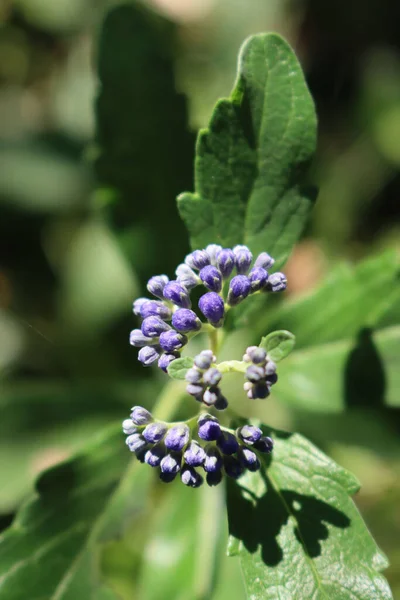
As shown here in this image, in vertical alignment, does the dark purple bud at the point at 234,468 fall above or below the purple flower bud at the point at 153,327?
below

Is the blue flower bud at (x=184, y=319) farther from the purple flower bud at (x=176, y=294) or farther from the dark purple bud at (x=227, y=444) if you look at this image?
the dark purple bud at (x=227, y=444)

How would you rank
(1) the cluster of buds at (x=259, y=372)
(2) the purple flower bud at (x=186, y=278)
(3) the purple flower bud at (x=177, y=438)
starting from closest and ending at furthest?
(1) the cluster of buds at (x=259, y=372) → (3) the purple flower bud at (x=177, y=438) → (2) the purple flower bud at (x=186, y=278)

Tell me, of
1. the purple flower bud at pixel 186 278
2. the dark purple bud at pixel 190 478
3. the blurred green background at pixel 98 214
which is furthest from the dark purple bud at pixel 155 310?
the blurred green background at pixel 98 214

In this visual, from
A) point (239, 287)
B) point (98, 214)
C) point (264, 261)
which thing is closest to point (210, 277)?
point (239, 287)

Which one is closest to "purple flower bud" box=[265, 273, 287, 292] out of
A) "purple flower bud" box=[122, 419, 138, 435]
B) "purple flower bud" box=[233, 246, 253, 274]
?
"purple flower bud" box=[233, 246, 253, 274]

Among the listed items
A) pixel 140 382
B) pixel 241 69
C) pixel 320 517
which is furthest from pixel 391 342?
pixel 140 382
